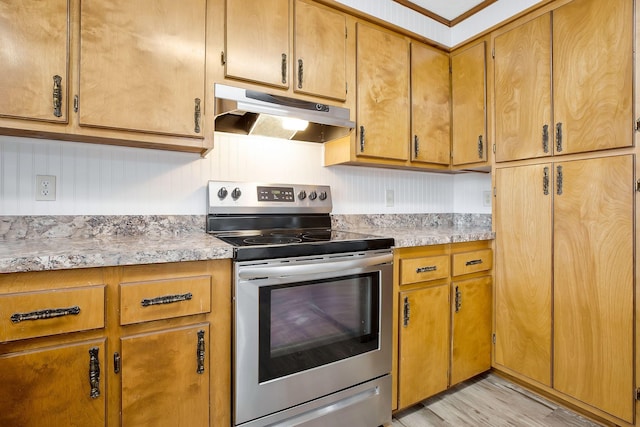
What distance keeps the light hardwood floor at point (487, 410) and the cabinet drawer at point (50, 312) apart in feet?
4.93

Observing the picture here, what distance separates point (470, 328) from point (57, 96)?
7.71ft

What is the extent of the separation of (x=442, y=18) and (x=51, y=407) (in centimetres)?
290

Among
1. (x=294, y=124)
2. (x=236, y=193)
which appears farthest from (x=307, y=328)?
(x=294, y=124)

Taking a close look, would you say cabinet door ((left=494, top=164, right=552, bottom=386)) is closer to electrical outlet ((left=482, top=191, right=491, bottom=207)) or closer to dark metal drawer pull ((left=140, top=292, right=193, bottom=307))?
electrical outlet ((left=482, top=191, right=491, bottom=207))

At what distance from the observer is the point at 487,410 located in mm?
1751

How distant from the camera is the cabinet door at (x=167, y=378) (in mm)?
1111

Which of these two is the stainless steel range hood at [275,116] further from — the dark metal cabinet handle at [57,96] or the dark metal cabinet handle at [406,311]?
the dark metal cabinet handle at [406,311]

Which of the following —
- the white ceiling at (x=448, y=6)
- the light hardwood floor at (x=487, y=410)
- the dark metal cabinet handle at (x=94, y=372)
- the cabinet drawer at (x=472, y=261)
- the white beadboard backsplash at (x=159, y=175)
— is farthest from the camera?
the white ceiling at (x=448, y=6)

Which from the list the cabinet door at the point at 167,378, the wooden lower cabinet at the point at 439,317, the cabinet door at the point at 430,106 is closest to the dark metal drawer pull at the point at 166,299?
the cabinet door at the point at 167,378

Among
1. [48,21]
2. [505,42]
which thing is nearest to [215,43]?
[48,21]

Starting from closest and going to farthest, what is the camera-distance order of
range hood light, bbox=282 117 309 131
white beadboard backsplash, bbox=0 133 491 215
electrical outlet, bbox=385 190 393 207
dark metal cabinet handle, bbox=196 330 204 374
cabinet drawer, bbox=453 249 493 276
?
dark metal cabinet handle, bbox=196 330 204 374 < white beadboard backsplash, bbox=0 133 491 215 < range hood light, bbox=282 117 309 131 < cabinet drawer, bbox=453 249 493 276 < electrical outlet, bbox=385 190 393 207

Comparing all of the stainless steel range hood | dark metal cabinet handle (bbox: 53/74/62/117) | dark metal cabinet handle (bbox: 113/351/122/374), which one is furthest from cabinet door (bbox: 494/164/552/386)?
dark metal cabinet handle (bbox: 53/74/62/117)

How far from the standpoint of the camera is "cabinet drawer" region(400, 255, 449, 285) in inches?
65.8

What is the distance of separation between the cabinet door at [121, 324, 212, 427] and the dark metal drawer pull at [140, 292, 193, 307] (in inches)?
4.5
